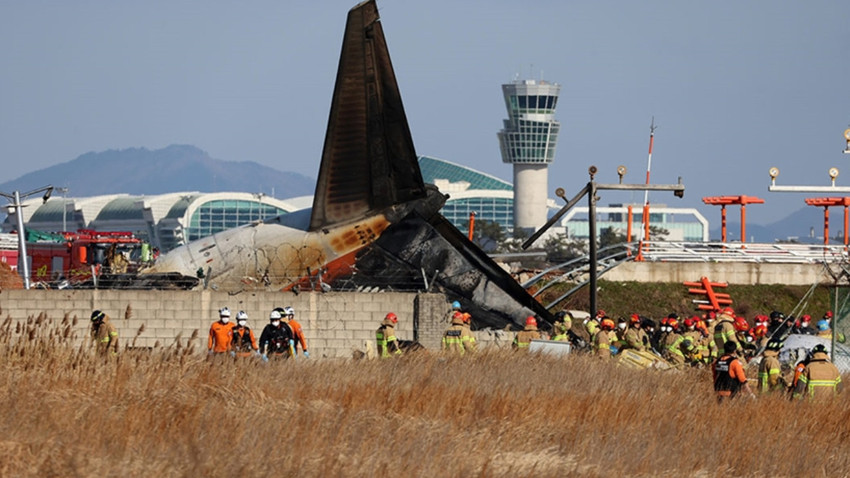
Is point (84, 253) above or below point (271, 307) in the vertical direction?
above

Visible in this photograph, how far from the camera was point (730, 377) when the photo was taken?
66.9 ft

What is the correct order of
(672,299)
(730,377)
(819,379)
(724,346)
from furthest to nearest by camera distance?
(672,299), (724,346), (730,377), (819,379)

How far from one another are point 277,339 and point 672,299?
24.9m

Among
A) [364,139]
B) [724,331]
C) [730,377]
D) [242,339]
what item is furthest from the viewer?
[364,139]

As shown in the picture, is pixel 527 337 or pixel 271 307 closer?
pixel 527 337

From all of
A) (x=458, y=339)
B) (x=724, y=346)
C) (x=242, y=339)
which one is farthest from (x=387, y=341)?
(x=724, y=346)

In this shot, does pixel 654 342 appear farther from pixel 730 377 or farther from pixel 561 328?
pixel 730 377

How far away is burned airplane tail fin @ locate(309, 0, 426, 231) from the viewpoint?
32.6 metres

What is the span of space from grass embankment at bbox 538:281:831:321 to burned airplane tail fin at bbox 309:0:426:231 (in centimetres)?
1291

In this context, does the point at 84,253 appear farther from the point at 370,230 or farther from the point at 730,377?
the point at 730,377

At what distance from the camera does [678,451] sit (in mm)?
16688

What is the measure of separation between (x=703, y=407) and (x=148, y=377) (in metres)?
8.42

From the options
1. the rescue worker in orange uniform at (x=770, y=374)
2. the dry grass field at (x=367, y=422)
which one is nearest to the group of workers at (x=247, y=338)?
the dry grass field at (x=367, y=422)

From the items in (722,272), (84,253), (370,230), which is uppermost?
(370,230)
